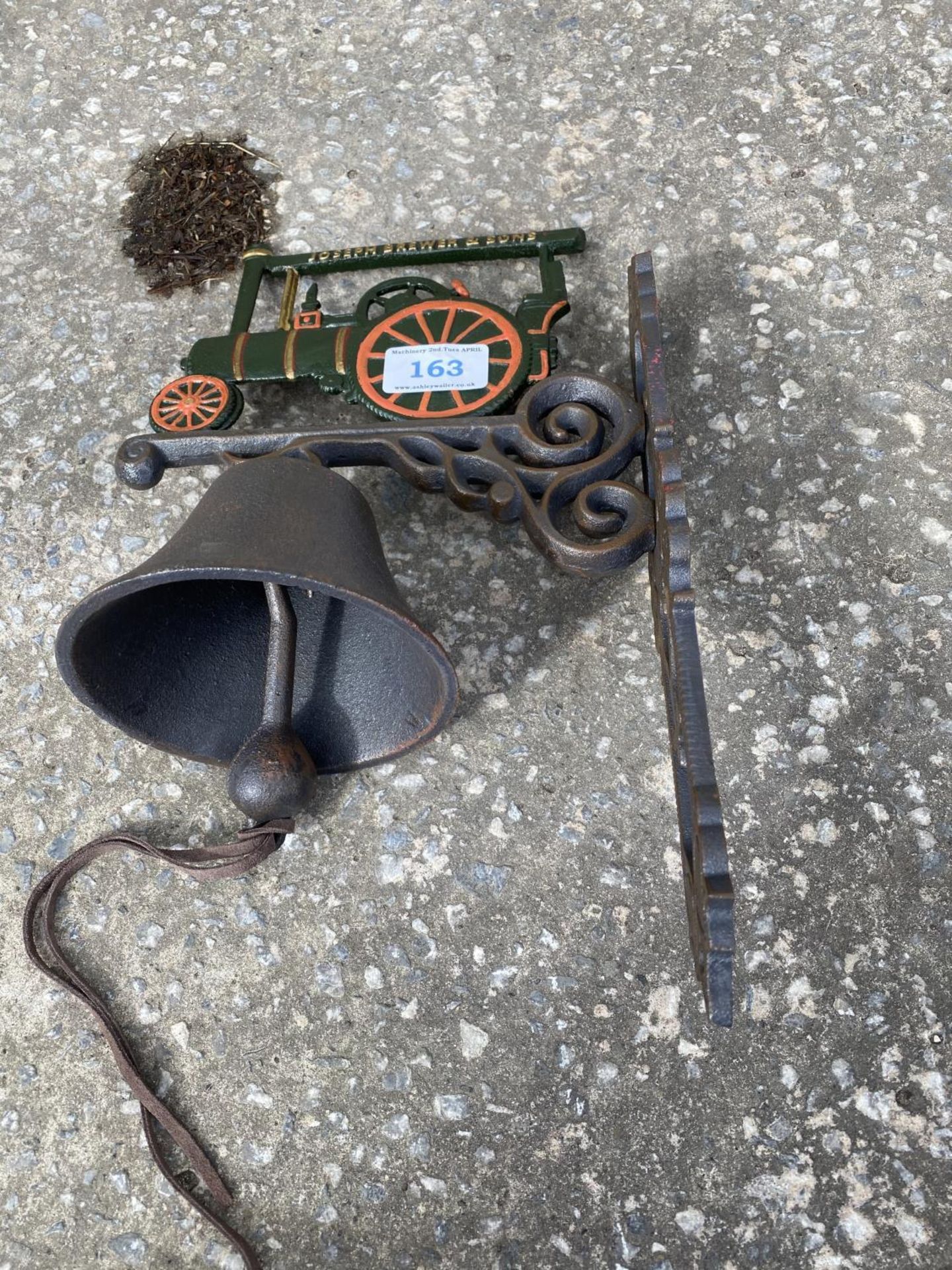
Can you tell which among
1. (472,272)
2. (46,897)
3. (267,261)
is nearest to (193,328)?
(267,261)

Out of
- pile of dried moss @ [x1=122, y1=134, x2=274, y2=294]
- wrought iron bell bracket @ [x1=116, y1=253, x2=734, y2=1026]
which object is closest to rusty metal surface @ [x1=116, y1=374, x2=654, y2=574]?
wrought iron bell bracket @ [x1=116, y1=253, x2=734, y2=1026]

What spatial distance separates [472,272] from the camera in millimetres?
1970

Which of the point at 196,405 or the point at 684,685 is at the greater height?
the point at 196,405

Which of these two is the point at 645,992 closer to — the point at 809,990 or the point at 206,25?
the point at 809,990

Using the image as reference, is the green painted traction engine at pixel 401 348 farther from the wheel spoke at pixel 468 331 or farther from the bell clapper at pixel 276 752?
the bell clapper at pixel 276 752

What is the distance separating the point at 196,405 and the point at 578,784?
831 millimetres

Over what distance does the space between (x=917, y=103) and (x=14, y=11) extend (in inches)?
76.7

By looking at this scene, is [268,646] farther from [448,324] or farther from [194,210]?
[194,210]

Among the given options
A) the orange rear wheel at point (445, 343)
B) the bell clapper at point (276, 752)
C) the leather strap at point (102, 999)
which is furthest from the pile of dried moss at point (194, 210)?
the leather strap at point (102, 999)

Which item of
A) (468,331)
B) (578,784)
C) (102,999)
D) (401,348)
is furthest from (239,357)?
(102,999)

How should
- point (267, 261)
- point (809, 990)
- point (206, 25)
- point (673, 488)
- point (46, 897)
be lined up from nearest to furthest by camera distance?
point (673, 488)
point (809, 990)
point (46, 897)
point (267, 261)
point (206, 25)

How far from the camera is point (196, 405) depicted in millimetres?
1708

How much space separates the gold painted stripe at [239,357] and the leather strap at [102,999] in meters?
0.76

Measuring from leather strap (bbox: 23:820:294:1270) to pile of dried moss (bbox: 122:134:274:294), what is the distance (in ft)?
3.53
